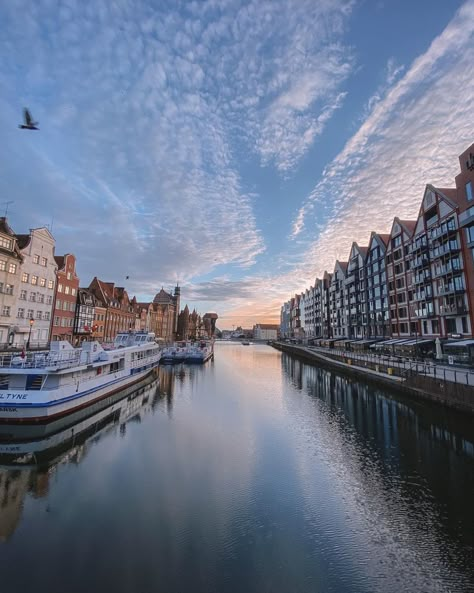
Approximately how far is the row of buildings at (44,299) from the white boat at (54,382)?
7.87m

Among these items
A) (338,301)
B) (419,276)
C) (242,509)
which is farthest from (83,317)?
(338,301)

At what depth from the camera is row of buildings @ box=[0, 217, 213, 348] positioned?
131 feet

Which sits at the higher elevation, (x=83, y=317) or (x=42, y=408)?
(x=83, y=317)

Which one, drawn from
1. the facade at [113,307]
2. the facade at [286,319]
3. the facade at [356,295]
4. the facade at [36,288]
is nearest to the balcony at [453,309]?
the facade at [356,295]

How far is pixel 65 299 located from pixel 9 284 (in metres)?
12.7

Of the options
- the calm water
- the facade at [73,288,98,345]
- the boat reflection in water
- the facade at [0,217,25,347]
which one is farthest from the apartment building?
the facade at [0,217,25,347]

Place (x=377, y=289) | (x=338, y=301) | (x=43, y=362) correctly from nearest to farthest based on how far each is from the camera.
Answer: (x=43, y=362), (x=377, y=289), (x=338, y=301)

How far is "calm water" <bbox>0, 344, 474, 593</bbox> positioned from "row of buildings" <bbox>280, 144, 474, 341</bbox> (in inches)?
947

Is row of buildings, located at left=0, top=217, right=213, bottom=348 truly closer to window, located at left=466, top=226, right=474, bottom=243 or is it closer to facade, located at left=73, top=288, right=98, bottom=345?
facade, located at left=73, top=288, right=98, bottom=345

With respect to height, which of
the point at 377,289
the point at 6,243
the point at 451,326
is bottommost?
the point at 451,326

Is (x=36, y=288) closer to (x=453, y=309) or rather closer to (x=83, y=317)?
(x=83, y=317)

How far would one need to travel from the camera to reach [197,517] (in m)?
10.9

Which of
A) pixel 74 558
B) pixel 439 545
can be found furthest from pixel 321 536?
pixel 74 558

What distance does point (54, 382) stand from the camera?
21891 millimetres
